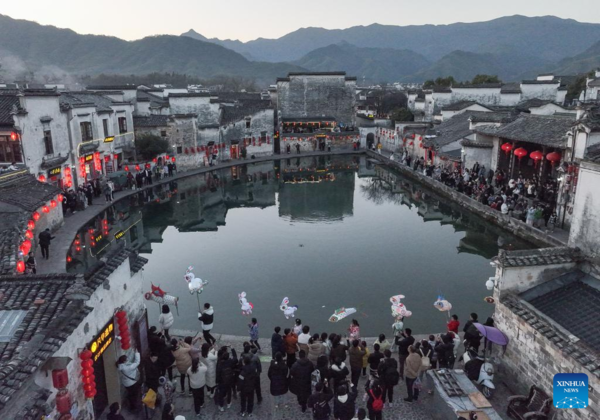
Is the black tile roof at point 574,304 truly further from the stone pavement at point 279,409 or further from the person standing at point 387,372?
the person standing at point 387,372

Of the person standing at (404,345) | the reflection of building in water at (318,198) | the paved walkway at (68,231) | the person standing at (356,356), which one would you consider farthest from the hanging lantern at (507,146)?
the paved walkway at (68,231)

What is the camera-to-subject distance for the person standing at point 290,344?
9211 millimetres

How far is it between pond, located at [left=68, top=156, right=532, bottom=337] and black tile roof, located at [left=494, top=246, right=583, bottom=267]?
366 cm

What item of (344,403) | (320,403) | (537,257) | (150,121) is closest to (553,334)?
(537,257)

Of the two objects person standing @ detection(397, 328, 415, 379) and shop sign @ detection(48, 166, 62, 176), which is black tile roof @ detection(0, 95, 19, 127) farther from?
person standing @ detection(397, 328, 415, 379)

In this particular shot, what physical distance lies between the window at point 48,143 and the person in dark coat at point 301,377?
20769 millimetres

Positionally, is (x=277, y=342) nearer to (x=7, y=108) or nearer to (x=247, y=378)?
(x=247, y=378)

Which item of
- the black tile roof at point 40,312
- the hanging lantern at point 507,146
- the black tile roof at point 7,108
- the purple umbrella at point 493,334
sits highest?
the black tile roof at point 7,108

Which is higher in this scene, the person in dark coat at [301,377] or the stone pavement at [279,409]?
the person in dark coat at [301,377]

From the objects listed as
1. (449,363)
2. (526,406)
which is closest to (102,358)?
(449,363)

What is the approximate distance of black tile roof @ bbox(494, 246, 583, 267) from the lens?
9.41 m

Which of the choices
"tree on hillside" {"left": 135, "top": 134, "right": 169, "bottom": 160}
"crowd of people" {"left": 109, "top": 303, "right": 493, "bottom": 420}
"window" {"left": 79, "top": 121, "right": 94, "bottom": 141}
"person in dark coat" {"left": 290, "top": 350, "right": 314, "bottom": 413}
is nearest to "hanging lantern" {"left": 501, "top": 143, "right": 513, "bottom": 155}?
"crowd of people" {"left": 109, "top": 303, "right": 493, "bottom": 420}

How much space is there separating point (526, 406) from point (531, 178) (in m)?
21.1

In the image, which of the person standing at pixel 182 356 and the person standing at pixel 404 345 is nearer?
the person standing at pixel 182 356
